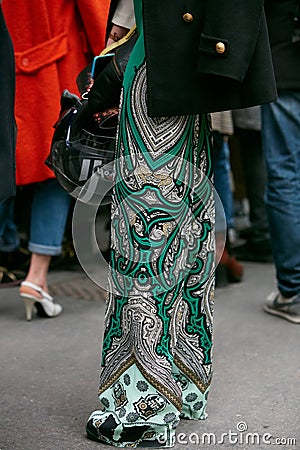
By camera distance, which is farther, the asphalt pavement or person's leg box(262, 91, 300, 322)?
person's leg box(262, 91, 300, 322)

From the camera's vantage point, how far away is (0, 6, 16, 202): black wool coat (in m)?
2.20

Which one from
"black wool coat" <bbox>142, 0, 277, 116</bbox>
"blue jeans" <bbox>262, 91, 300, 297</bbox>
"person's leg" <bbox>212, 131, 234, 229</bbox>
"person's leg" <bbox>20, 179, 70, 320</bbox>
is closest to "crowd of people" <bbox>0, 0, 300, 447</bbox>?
"black wool coat" <bbox>142, 0, 277, 116</bbox>

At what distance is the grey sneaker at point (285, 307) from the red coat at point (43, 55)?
1303 mm

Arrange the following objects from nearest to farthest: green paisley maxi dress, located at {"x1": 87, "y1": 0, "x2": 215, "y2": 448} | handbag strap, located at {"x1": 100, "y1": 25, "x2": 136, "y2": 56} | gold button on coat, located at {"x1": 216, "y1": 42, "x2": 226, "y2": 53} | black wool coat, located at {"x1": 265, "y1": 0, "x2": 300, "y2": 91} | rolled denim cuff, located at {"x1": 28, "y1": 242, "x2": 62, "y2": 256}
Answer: gold button on coat, located at {"x1": 216, "y1": 42, "x2": 226, "y2": 53} → green paisley maxi dress, located at {"x1": 87, "y1": 0, "x2": 215, "y2": 448} → handbag strap, located at {"x1": 100, "y1": 25, "x2": 136, "y2": 56} → black wool coat, located at {"x1": 265, "y1": 0, "x2": 300, "y2": 91} → rolled denim cuff, located at {"x1": 28, "y1": 242, "x2": 62, "y2": 256}

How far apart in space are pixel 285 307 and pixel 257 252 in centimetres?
163

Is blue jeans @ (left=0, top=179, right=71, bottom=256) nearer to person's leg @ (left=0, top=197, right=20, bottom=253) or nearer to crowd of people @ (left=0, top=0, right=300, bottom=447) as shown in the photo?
person's leg @ (left=0, top=197, right=20, bottom=253)

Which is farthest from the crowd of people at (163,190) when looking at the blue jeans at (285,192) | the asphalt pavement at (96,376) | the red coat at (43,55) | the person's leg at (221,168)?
the person's leg at (221,168)

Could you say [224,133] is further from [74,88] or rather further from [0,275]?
[0,275]

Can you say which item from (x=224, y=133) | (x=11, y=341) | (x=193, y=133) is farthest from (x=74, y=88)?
(x=193, y=133)

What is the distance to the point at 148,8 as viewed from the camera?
7.86ft

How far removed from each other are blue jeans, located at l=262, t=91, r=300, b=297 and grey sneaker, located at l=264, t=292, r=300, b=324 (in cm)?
4

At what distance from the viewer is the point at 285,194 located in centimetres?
414

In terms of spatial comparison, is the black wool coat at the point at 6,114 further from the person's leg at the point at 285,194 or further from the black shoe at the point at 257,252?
the black shoe at the point at 257,252

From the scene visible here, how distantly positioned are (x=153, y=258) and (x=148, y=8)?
0.73m
